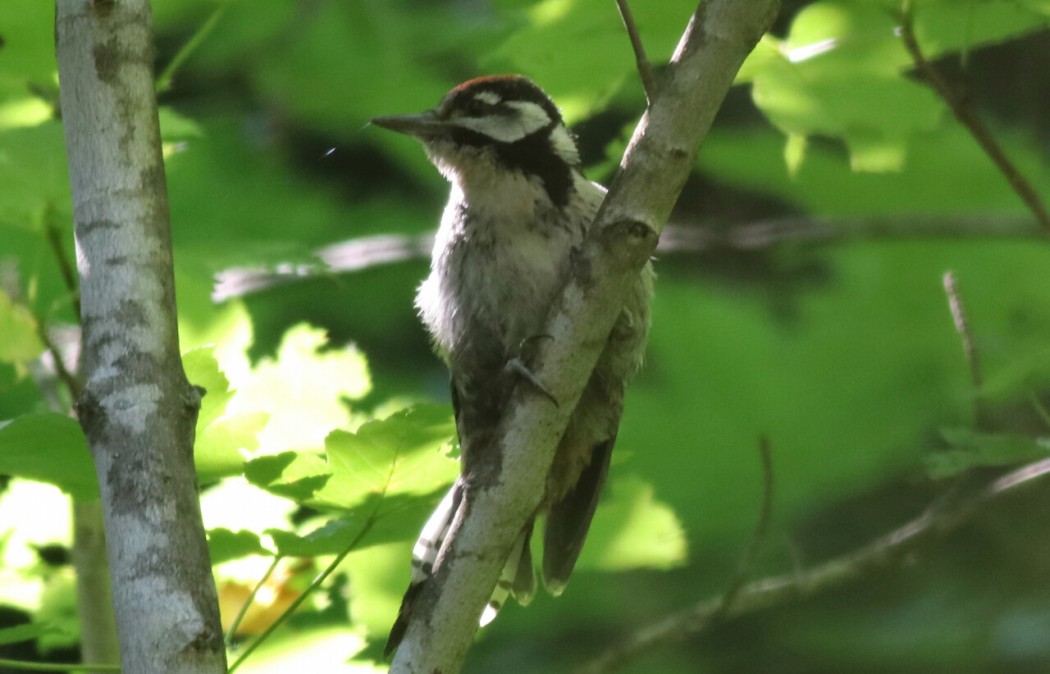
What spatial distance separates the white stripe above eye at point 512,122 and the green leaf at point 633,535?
955mm

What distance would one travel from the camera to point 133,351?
203 cm

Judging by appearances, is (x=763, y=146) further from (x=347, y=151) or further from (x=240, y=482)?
(x=240, y=482)

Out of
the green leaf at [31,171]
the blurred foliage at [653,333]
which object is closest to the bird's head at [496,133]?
the blurred foliage at [653,333]

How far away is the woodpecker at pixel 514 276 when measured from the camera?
3.20m

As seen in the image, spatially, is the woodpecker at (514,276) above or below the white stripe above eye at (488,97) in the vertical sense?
below

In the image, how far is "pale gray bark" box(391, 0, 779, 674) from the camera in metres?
2.18

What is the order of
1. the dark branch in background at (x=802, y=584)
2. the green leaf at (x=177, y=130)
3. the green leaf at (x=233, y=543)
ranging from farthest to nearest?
1. the dark branch in background at (x=802, y=584)
2. the green leaf at (x=177, y=130)
3. the green leaf at (x=233, y=543)

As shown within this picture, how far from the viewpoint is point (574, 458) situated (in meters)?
3.45

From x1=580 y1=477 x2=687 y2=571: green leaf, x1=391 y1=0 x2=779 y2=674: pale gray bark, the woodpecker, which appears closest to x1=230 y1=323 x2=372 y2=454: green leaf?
the woodpecker

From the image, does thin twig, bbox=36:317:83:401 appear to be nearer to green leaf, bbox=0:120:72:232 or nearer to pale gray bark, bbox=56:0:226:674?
green leaf, bbox=0:120:72:232

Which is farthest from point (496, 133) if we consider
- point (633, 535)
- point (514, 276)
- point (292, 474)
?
point (292, 474)

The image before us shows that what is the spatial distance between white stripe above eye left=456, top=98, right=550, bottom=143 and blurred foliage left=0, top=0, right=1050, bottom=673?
0.48ft

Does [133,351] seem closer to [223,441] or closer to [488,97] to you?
[223,441]

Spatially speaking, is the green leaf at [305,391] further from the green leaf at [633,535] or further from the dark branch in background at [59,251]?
the green leaf at [633,535]
